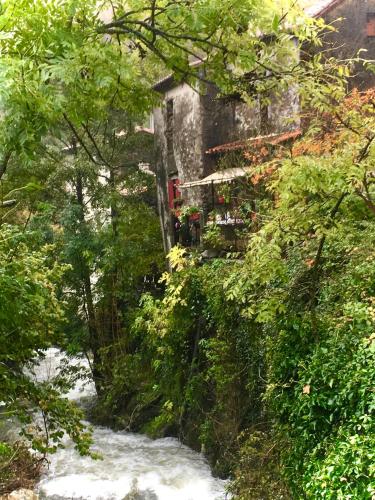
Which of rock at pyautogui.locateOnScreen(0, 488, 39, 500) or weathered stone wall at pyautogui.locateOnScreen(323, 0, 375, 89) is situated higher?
weathered stone wall at pyautogui.locateOnScreen(323, 0, 375, 89)

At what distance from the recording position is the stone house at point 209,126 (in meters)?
15.3

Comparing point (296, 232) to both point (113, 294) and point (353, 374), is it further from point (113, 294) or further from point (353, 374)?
point (113, 294)

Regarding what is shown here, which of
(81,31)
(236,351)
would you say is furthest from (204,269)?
(81,31)

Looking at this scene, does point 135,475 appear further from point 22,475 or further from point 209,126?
point 209,126

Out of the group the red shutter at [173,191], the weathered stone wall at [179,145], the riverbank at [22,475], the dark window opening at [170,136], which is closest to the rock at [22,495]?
the riverbank at [22,475]

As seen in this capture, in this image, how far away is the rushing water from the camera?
10.9 m

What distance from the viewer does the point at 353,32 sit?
50.6ft

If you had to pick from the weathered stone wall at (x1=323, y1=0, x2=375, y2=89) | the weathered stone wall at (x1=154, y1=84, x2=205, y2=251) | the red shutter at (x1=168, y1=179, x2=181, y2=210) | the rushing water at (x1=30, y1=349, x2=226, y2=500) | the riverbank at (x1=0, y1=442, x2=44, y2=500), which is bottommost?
the rushing water at (x1=30, y1=349, x2=226, y2=500)

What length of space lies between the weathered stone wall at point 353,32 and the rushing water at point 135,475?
1125cm

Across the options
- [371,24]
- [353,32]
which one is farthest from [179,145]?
[371,24]

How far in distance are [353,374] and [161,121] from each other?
16139 millimetres

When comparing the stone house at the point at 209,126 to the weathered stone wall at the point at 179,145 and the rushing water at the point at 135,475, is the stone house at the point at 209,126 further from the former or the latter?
the rushing water at the point at 135,475

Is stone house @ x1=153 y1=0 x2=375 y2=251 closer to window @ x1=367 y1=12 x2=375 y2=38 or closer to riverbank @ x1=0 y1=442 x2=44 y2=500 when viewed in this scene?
window @ x1=367 y1=12 x2=375 y2=38

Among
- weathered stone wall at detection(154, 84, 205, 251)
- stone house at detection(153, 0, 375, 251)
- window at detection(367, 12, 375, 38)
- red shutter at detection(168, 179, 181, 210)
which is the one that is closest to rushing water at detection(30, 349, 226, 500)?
stone house at detection(153, 0, 375, 251)
